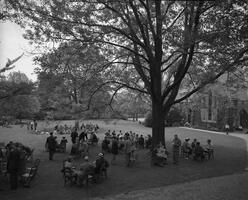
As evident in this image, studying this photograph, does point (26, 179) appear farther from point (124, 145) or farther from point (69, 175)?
point (124, 145)

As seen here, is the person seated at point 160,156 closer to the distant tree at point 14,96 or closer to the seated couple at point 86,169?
the seated couple at point 86,169

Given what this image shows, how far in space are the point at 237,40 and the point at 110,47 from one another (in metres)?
9.28

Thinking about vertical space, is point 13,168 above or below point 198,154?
above

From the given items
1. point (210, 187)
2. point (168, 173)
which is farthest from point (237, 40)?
point (168, 173)

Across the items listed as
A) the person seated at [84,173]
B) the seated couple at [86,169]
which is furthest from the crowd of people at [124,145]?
the person seated at [84,173]

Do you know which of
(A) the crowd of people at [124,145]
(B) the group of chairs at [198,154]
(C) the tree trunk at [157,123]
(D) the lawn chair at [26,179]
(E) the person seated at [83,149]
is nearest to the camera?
(D) the lawn chair at [26,179]

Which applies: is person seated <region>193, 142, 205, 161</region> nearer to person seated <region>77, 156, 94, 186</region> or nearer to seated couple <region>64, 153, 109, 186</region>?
seated couple <region>64, 153, 109, 186</region>

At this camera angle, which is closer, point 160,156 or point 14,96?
point 14,96

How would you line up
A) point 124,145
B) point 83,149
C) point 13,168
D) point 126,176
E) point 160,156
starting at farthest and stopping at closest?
point 124,145
point 83,149
point 160,156
point 126,176
point 13,168

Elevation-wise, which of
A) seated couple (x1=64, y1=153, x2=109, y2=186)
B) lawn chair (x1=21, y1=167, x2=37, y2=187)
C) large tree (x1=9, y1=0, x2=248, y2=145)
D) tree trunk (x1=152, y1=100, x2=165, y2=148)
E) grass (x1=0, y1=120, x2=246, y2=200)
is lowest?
grass (x1=0, y1=120, x2=246, y2=200)

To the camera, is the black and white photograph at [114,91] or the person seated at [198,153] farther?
the person seated at [198,153]

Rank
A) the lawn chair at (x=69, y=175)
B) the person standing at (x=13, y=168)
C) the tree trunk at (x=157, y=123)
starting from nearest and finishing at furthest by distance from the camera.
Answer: the person standing at (x=13, y=168), the lawn chair at (x=69, y=175), the tree trunk at (x=157, y=123)

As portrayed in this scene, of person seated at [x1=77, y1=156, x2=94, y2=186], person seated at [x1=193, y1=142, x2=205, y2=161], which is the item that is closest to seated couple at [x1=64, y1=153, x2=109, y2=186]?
person seated at [x1=77, y1=156, x2=94, y2=186]

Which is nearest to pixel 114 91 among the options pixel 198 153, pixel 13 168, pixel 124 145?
pixel 124 145
